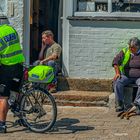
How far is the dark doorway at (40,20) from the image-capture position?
12.0 meters

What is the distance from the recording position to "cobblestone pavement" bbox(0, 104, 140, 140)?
8297 mm

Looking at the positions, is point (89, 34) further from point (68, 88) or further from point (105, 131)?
point (105, 131)

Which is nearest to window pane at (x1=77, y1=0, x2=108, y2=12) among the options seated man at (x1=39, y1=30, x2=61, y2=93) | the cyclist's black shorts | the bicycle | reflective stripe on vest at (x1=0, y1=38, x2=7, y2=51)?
seated man at (x1=39, y1=30, x2=61, y2=93)

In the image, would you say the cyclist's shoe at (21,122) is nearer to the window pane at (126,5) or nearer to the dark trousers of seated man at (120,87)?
the dark trousers of seated man at (120,87)

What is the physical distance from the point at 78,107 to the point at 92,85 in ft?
2.19

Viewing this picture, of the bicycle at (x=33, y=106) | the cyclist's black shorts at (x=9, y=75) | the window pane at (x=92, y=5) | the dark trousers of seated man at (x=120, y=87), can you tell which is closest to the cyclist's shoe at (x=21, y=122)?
the bicycle at (x=33, y=106)

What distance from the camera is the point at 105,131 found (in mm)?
8633

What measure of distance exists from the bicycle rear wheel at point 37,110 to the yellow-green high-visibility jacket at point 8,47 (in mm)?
580

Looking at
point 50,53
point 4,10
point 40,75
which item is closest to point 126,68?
point 50,53

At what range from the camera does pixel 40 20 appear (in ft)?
41.3

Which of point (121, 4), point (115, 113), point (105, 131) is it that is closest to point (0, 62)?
point (105, 131)

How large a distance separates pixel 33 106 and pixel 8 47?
1021mm

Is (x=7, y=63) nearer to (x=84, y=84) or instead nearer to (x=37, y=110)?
(x=37, y=110)

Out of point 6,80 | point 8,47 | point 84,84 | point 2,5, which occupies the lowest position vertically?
point 84,84
